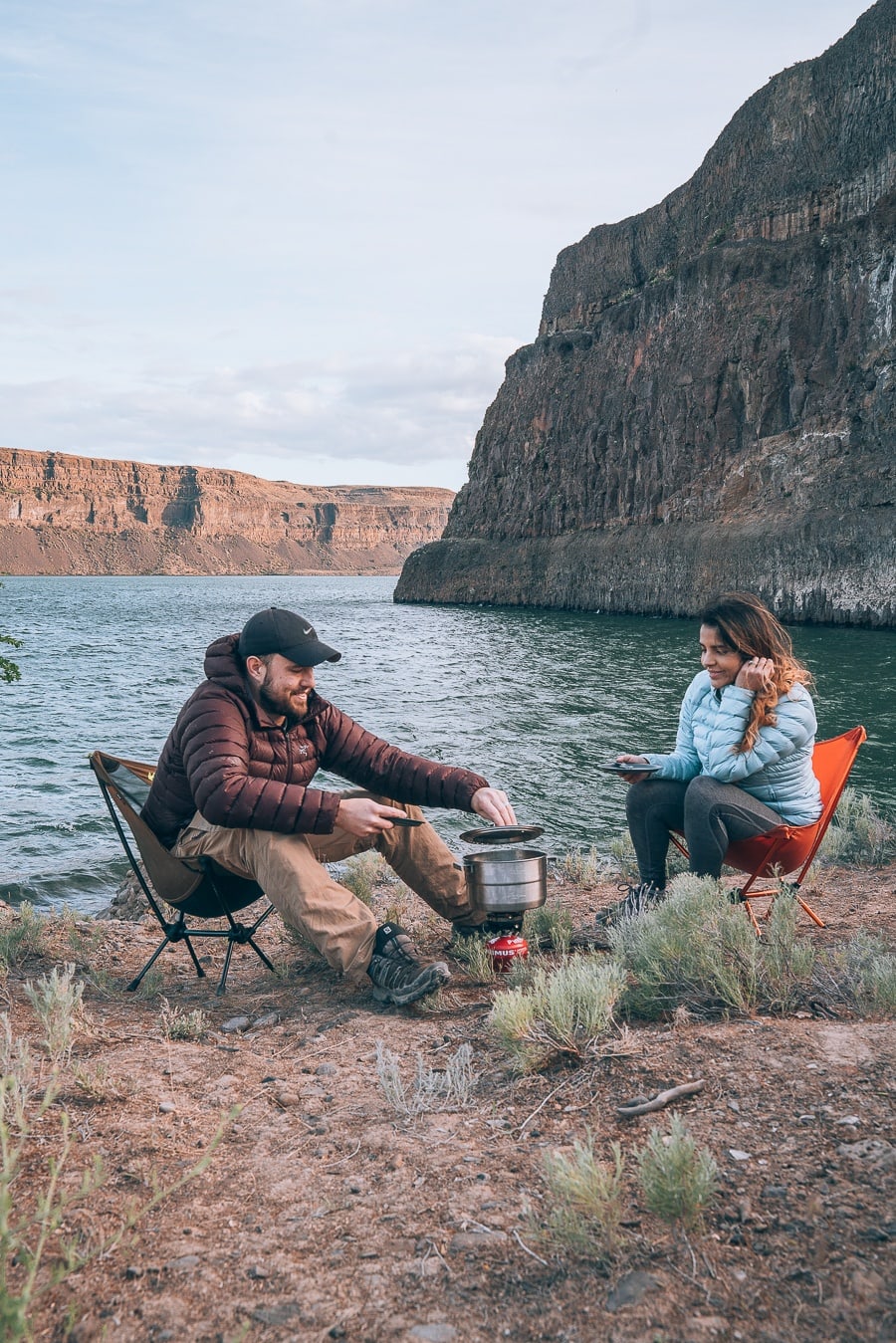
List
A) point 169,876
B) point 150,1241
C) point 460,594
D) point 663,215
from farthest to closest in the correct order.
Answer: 1. point 460,594
2. point 663,215
3. point 169,876
4. point 150,1241

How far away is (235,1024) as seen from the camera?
447 centimetres

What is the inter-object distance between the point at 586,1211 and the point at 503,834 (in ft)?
7.77

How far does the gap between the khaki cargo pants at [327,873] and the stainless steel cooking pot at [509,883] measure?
0.35m

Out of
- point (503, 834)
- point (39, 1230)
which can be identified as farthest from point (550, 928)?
point (39, 1230)

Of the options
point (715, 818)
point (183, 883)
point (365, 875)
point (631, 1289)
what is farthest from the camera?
point (365, 875)

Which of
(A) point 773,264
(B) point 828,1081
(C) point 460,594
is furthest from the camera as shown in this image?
(C) point 460,594

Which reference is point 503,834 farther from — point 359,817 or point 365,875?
point 365,875

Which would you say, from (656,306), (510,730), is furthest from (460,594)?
(510,730)

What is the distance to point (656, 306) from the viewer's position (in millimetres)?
66750

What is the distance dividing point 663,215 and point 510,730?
65352 mm

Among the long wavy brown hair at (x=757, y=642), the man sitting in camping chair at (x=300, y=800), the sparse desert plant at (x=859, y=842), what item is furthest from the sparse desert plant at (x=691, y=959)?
the sparse desert plant at (x=859, y=842)

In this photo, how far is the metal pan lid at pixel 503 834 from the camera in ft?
15.4

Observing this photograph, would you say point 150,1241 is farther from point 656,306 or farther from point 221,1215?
point 656,306

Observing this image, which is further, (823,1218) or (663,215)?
(663,215)
